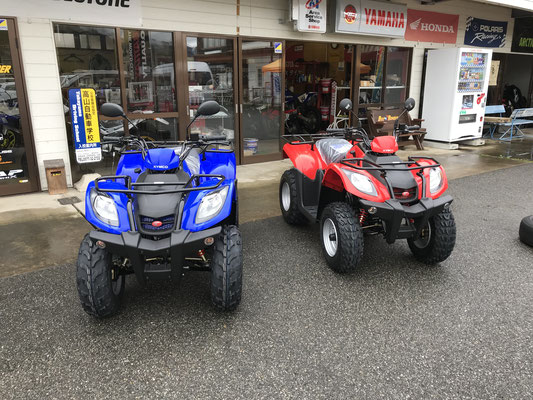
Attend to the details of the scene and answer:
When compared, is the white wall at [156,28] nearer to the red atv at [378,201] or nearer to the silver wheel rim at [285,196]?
the silver wheel rim at [285,196]

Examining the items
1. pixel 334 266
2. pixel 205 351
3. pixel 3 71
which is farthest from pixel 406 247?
pixel 3 71

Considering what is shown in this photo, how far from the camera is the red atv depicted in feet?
10.6

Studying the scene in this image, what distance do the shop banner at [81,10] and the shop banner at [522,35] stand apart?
11369 mm

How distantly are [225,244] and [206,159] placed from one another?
1237mm

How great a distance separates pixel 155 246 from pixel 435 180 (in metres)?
2.33

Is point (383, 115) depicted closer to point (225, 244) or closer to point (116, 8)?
point (116, 8)

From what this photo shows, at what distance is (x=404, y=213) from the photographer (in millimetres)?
3135

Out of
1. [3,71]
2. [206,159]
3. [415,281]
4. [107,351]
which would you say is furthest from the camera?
[3,71]

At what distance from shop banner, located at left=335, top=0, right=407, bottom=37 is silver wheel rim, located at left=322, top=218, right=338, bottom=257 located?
564 centimetres

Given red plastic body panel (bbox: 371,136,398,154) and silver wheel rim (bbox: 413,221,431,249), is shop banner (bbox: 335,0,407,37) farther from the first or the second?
silver wheel rim (bbox: 413,221,431,249)

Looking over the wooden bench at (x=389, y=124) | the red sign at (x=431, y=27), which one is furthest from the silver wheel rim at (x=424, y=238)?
the red sign at (x=431, y=27)

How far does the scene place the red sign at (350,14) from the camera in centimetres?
799

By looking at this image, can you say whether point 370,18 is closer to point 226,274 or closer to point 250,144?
point 250,144

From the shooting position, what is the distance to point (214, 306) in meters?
2.87
